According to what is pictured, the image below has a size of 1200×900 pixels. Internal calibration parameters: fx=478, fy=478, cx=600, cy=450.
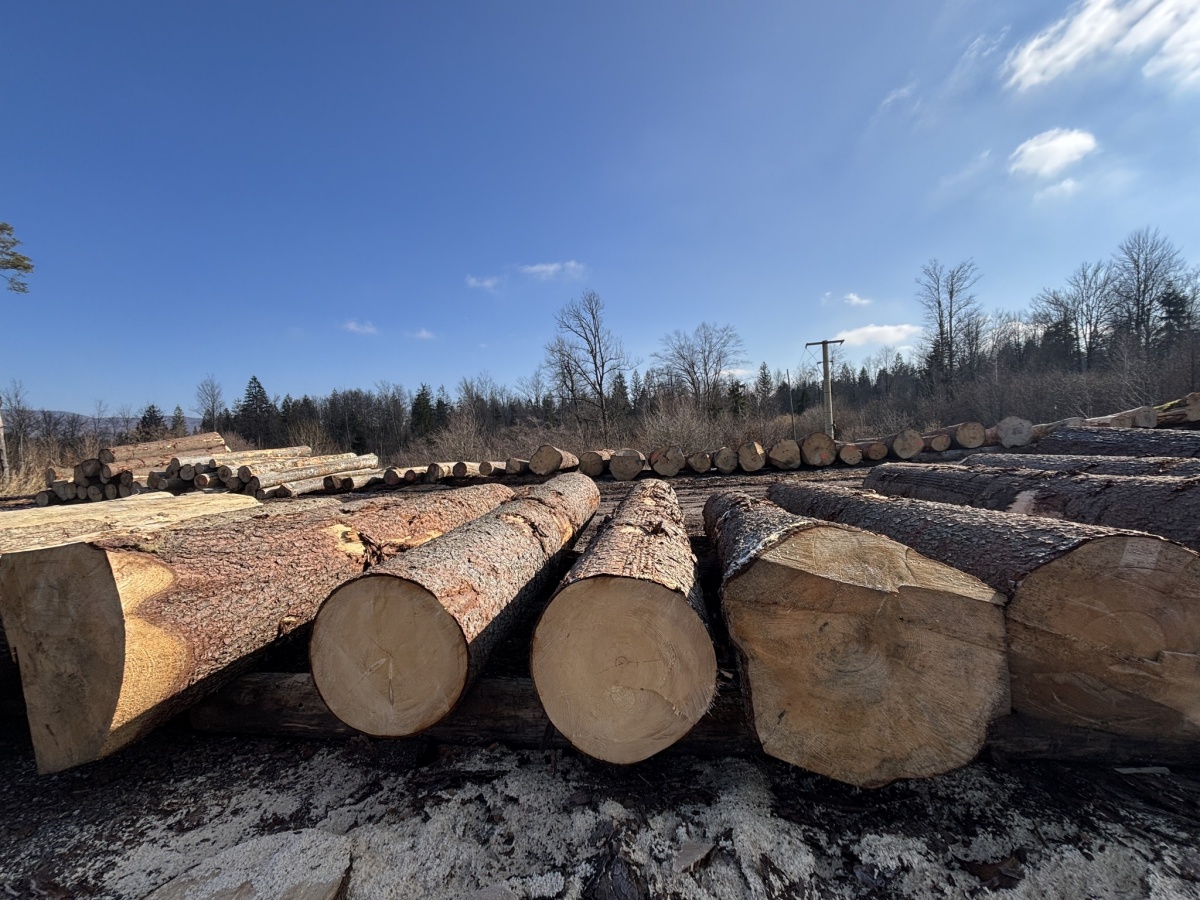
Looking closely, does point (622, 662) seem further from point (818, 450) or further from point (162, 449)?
point (162, 449)

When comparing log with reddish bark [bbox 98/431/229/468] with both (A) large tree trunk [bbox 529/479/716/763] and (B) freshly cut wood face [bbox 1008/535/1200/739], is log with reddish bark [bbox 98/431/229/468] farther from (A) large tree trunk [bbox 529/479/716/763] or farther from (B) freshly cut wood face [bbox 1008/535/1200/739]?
(B) freshly cut wood face [bbox 1008/535/1200/739]

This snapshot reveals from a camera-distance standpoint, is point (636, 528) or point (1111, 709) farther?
point (636, 528)

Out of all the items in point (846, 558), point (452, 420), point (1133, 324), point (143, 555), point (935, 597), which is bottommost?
point (935, 597)

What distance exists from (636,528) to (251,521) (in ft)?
6.90

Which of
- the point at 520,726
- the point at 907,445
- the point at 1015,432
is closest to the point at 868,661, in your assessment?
the point at 520,726

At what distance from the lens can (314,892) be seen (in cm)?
137

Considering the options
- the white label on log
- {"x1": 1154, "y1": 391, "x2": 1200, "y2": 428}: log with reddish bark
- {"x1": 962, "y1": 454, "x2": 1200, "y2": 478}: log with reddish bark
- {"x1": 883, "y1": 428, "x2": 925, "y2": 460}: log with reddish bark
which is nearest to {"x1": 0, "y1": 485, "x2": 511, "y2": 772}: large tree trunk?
the white label on log

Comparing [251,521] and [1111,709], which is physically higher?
[251,521]

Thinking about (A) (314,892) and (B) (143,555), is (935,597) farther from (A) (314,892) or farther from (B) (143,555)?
(B) (143,555)

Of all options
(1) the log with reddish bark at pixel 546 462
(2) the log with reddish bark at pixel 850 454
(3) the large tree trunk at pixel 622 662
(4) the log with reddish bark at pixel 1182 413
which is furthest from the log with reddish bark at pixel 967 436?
(3) the large tree trunk at pixel 622 662

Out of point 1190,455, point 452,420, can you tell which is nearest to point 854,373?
point 452,420

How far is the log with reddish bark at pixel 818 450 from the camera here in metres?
8.32

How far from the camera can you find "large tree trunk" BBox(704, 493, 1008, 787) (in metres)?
1.47

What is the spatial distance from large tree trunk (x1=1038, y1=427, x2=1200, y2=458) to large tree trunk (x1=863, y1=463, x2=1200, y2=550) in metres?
1.98
